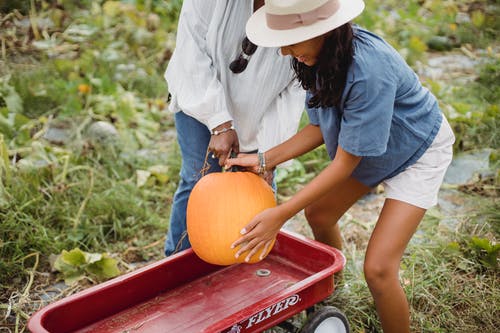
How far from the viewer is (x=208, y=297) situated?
2.74 metres

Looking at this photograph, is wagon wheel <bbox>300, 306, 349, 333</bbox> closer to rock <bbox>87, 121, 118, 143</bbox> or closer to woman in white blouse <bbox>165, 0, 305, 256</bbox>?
woman in white blouse <bbox>165, 0, 305, 256</bbox>

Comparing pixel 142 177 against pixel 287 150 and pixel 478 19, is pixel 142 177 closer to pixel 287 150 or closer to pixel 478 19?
pixel 287 150

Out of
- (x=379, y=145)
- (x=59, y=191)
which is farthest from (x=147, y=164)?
(x=379, y=145)

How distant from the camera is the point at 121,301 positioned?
2.52m

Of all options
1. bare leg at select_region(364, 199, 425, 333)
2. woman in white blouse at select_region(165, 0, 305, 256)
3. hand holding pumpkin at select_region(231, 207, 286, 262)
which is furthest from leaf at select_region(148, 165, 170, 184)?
bare leg at select_region(364, 199, 425, 333)

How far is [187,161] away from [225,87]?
16.4 inches

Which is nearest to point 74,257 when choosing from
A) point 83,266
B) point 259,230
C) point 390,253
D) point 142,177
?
point 83,266

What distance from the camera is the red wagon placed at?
7.30 feet

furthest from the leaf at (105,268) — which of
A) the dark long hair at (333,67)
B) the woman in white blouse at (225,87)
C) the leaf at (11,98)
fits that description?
the leaf at (11,98)

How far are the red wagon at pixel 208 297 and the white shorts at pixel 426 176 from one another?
14.8 inches

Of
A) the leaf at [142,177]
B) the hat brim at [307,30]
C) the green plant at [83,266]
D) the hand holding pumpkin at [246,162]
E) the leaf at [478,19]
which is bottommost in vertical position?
the leaf at [478,19]

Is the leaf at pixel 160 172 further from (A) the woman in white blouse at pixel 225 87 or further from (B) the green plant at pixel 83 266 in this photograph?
(A) the woman in white blouse at pixel 225 87

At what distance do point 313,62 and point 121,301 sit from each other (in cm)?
130

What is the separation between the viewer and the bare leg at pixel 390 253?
230cm
